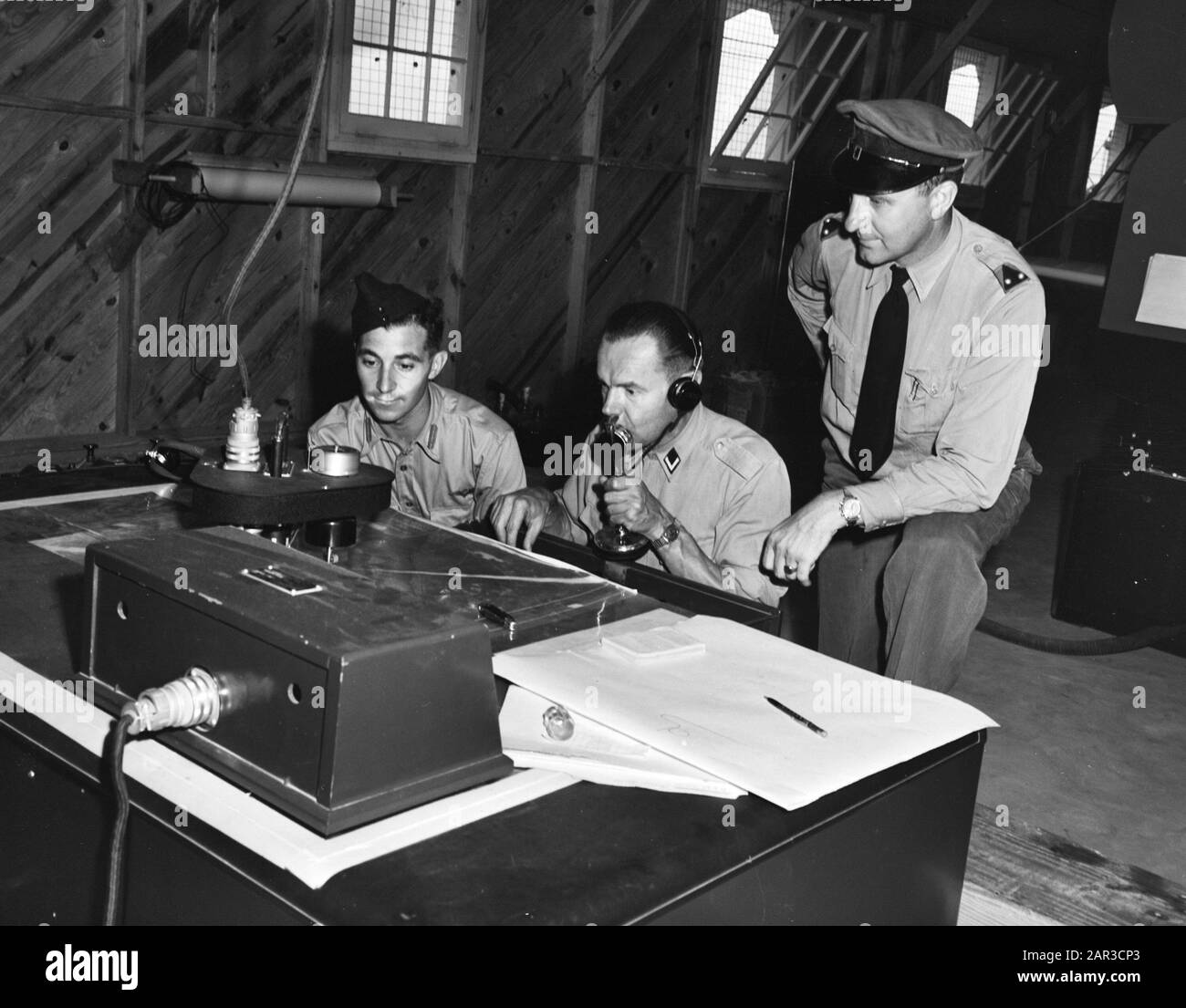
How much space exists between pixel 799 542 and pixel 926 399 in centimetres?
68

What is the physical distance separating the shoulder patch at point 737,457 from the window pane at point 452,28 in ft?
11.7

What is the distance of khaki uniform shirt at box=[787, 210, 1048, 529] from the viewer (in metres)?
2.71

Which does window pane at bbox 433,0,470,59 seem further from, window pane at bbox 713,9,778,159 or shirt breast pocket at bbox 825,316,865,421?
shirt breast pocket at bbox 825,316,865,421

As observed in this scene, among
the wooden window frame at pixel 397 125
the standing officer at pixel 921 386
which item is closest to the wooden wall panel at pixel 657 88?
the wooden window frame at pixel 397 125

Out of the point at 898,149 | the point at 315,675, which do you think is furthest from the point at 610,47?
the point at 315,675

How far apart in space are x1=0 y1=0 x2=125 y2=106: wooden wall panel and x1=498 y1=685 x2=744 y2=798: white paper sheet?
3.83 m

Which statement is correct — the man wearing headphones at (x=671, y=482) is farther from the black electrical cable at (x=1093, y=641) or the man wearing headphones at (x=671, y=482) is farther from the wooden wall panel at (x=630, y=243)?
the wooden wall panel at (x=630, y=243)

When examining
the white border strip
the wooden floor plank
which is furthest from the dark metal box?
the white border strip

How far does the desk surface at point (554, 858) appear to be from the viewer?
0.99 metres

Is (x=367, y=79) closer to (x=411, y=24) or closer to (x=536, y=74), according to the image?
(x=411, y=24)

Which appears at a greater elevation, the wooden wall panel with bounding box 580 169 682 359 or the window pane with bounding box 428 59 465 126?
the window pane with bounding box 428 59 465 126

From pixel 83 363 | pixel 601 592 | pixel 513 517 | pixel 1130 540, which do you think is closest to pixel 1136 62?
pixel 1130 540

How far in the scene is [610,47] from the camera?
20.9ft

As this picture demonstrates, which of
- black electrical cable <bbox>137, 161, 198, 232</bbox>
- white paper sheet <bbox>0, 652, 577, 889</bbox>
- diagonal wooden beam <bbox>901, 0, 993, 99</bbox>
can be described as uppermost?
diagonal wooden beam <bbox>901, 0, 993, 99</bbox>
